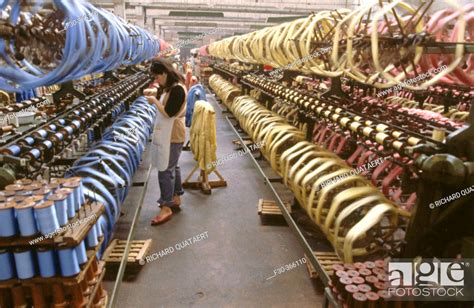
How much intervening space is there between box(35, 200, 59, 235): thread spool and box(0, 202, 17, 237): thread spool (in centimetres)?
14

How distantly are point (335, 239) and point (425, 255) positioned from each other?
0.72m

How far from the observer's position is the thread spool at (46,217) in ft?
6.68

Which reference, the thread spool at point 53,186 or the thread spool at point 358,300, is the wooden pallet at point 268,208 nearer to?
the thread spool at point 358,300

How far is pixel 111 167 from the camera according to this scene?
432 centimetres

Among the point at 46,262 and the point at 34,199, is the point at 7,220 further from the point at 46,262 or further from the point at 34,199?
the point at 46,262

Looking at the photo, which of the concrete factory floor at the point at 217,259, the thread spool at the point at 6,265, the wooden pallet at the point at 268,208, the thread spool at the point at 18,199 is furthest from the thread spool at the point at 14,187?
the wooden pallet at the point at 268,208

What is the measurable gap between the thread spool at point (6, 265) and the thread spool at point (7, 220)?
11 cm

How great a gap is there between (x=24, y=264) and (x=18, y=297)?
0.24 metres

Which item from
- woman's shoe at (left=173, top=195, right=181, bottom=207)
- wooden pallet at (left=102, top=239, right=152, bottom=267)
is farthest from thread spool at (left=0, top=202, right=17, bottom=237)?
woman's shoe at (left=173, top=195, right=181, bottom=207)

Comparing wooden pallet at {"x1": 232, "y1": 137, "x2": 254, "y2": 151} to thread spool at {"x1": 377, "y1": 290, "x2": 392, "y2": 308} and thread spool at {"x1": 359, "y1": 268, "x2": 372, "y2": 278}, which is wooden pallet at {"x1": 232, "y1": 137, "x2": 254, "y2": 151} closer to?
thread spool at {"x1": 359, "y1": 268, "x2": 372, "y2": 278}

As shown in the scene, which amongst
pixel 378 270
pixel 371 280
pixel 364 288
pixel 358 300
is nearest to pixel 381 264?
pixel 378 270

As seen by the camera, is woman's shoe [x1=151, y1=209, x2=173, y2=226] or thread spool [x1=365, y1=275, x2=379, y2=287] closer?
thread spool [x1=365, y1=275, x2=379, y2=287]

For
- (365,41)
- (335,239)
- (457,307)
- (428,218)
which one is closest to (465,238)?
(428,218)

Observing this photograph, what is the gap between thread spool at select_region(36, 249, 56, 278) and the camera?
2109mm
